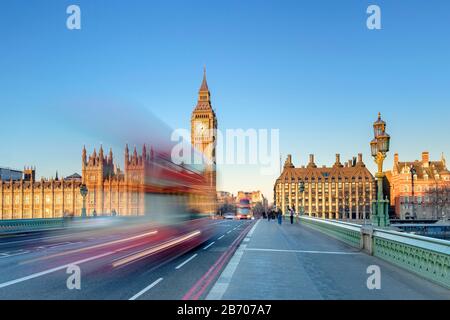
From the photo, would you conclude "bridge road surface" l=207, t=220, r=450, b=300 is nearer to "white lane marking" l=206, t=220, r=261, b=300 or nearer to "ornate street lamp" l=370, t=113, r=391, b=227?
"white lane marking" l=206, t=220, r=261, b=300

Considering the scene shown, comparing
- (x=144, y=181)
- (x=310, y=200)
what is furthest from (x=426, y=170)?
(x=144, y=181)

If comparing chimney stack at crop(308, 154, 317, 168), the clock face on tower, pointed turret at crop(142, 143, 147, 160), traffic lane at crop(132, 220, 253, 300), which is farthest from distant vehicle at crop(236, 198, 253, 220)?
the clock face on tower

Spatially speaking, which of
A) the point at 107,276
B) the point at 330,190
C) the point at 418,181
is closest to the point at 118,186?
the point at 107,276

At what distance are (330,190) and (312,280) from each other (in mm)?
160334

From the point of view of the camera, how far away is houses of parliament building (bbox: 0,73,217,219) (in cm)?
2475

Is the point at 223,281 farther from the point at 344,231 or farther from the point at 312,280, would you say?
the point at 344,231

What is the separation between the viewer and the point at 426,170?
128625 millimetres

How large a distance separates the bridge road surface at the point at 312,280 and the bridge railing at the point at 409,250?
28 cm

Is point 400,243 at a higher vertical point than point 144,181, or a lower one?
lower

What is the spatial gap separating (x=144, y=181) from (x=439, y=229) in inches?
1140

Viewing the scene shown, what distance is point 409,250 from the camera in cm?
1361

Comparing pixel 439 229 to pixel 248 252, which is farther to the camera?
pixel 439 229

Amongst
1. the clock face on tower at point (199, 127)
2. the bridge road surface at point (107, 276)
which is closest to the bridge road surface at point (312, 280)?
the bridge road surface at point (107, 276)
